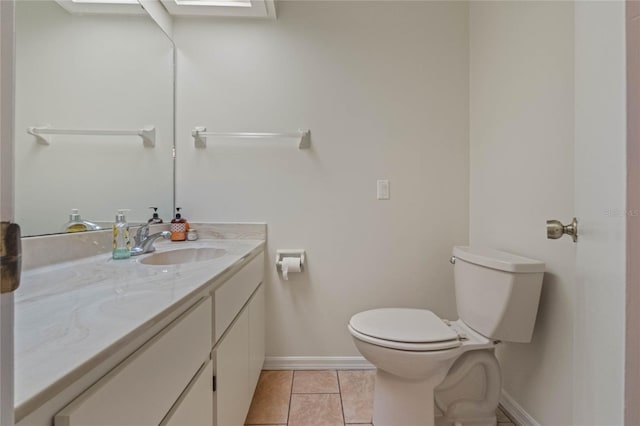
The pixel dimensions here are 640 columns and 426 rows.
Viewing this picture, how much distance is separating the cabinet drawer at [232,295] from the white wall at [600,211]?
93 cm

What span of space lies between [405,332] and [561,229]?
68cm

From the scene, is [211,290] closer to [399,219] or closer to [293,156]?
[293,156]

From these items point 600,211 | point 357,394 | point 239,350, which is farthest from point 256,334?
point 600,211

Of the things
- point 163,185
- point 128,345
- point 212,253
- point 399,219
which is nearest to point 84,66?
point 163,185

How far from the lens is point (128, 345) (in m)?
0.47

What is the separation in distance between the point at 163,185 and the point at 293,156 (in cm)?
78

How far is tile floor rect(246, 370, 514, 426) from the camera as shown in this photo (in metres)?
1.26

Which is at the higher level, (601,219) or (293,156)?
(293,156)

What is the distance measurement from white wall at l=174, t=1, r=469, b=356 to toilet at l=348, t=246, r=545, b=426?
385 millimetres

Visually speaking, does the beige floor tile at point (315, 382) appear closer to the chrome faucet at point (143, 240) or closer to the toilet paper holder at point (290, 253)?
the toilet paper holder at point (290, 253)

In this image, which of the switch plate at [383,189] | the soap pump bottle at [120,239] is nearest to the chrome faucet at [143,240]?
the soap pump bottle at [120,239]

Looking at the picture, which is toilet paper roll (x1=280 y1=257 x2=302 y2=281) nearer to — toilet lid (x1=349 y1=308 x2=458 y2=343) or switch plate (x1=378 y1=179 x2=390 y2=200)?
toilet lid (x1=349 y1=308 x2=458 y2=343)

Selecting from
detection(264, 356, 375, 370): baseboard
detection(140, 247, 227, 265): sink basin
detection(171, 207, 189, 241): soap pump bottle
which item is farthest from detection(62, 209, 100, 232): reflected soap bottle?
detection(264, 356, 375, 370): baseboard

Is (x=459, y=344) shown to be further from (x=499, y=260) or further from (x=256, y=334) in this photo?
(x=256, y=334)
